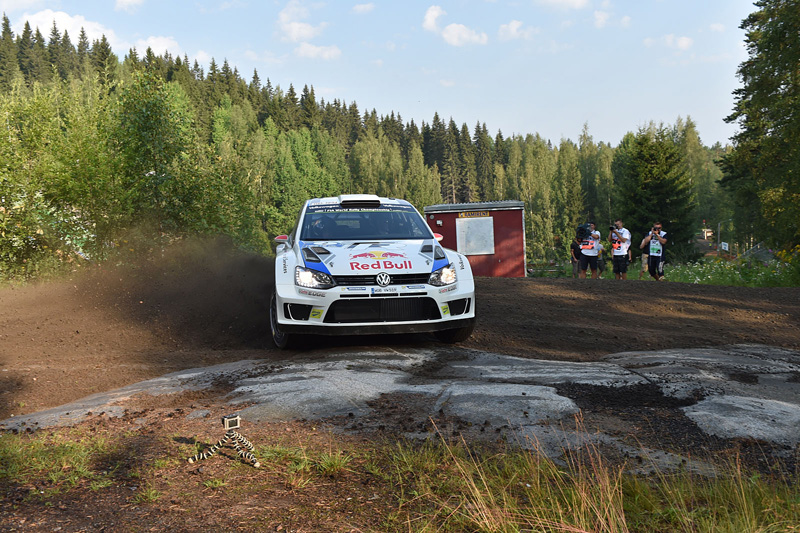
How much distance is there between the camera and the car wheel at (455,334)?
823 centimetres

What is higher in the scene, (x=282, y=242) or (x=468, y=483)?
(x=282, y=242)

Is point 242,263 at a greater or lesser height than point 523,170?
lesser

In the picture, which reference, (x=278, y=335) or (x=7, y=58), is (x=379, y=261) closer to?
(x=278, y=335)

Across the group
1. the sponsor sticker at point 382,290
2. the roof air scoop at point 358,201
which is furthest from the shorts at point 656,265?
the sponsor sticker at point 382,290

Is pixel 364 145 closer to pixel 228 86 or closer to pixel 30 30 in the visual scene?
pixel 228 86

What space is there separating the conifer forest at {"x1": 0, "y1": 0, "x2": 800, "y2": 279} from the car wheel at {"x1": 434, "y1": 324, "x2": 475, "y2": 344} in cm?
1053

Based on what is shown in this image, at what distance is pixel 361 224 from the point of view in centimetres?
906

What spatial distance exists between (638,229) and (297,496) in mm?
50022

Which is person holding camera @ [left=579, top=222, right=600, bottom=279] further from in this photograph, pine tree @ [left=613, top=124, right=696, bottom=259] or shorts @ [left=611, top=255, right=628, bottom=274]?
pine tree @ [left=613, top=124, right=696, bottom=259]

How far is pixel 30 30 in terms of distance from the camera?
447ft

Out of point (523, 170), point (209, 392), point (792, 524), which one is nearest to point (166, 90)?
point (209, 392)

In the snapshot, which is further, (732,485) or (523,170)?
(523,170)

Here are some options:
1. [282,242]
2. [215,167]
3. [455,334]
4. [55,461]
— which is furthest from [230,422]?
[215,167]

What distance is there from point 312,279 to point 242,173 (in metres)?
11.6
